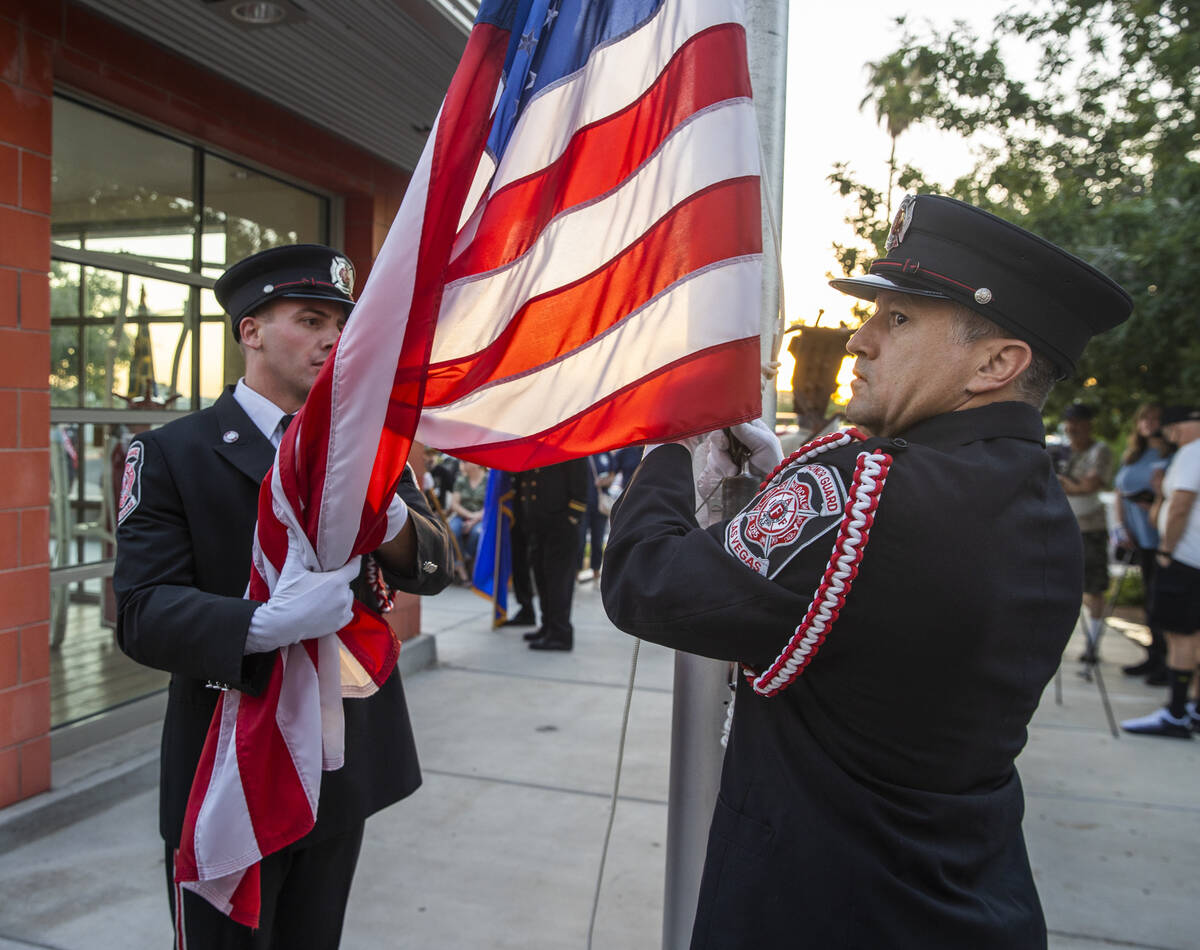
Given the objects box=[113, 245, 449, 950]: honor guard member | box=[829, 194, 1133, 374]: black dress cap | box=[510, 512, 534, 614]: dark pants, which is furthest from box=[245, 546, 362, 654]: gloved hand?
box=[510, 512, 534, 614]: dark pants

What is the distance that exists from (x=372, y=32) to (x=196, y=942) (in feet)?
11.8

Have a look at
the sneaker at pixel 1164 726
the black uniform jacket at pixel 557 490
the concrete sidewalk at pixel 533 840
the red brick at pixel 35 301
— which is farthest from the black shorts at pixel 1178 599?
the red brick at pixel 35 301

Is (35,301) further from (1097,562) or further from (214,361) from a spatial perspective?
(1097,562)

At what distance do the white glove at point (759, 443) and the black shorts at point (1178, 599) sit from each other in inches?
185

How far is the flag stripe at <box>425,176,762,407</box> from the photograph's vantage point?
1770 millimetres

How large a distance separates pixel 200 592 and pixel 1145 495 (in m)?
7.00

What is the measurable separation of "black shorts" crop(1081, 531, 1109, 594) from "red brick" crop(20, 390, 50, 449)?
6643mm

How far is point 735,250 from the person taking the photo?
1.75 metres

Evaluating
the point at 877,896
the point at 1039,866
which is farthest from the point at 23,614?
the point at 1039,866

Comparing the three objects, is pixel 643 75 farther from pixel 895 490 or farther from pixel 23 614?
pixel 23 614

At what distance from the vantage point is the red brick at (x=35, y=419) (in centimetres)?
359

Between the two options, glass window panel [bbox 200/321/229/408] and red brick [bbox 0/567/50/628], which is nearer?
red brick [bbox 0/567/50/628]

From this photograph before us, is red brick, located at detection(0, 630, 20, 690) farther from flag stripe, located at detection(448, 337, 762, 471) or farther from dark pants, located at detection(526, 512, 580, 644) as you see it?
dark pants, located at detection(526, 512, 580, 644)

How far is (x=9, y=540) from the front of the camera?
3.55 m
